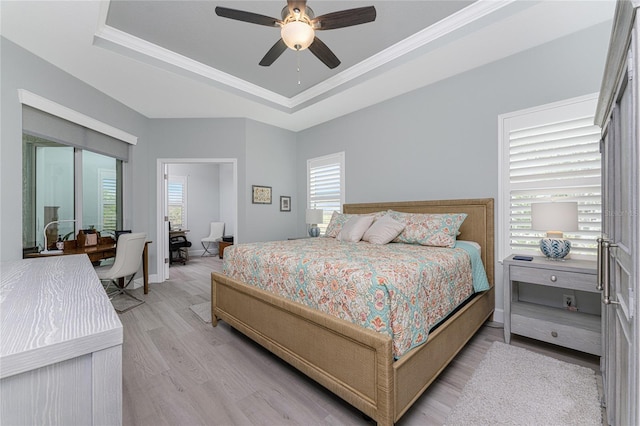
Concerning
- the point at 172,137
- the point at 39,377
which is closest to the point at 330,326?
the point at 39,377

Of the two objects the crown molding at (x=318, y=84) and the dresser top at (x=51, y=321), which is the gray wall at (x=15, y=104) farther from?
the dresser top at (x=51, y=321)

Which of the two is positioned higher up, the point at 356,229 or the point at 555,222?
the point at 555,222

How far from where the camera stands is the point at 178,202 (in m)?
7.07

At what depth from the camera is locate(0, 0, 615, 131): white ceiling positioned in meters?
2.23

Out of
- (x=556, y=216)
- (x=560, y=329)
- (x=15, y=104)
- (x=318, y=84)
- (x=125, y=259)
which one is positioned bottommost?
(x=560, y=329)

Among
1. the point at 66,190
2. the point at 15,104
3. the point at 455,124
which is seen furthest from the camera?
the point at 66,190

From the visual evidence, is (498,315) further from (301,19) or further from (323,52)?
(301,19)

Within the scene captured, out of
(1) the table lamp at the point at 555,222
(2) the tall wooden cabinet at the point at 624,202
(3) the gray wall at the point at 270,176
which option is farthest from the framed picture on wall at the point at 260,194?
(2) the tall wooden cabinet at the point at 624,202

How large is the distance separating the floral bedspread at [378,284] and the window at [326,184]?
2.42 m

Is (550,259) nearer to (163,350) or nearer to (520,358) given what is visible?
(520,358)

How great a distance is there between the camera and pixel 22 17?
2.13 meters

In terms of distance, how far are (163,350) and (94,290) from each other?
5.68 ft

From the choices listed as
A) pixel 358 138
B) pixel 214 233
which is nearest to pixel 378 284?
pixel 358 138

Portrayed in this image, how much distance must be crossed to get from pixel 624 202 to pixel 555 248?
1622 mm
